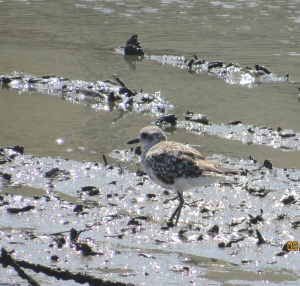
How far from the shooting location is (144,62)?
1641cm

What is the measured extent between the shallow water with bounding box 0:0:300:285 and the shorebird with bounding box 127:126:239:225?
1673 mm

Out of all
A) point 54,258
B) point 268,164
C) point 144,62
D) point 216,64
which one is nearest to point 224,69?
point 216,64

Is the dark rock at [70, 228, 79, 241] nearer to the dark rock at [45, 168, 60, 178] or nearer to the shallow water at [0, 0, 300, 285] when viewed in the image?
the shallow water at [0, 0, 300, 285]

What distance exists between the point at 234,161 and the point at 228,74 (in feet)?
20.0

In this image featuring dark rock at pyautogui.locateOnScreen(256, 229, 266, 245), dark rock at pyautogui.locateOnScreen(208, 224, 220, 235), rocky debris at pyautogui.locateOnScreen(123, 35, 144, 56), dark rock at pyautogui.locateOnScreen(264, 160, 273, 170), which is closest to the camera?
dark rock at pyautogui.locateOnScreen(256, 229, 266, 245)

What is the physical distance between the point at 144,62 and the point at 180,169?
960 centimetres

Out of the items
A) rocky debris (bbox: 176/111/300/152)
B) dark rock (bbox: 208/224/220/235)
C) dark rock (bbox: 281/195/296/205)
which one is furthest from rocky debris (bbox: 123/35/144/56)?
dark rock (bbox: 208/224/220/235)

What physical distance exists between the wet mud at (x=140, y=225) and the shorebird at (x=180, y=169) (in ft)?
1.35

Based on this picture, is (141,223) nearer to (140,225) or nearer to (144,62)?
(140,225)

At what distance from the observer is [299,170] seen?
884cm

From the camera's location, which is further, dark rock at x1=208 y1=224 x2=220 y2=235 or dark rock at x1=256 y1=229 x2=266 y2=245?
dark rock at x1=208 y1=224 x2=220 y2=235

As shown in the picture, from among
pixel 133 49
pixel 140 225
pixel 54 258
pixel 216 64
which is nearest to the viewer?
pixel 54 258

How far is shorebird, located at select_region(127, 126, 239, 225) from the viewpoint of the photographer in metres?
7.08

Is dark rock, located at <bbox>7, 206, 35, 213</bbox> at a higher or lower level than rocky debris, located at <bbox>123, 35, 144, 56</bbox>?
lower
